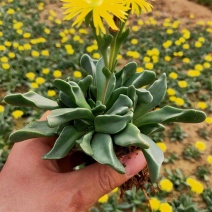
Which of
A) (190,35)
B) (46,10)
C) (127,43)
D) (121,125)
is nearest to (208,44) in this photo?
(190,35)

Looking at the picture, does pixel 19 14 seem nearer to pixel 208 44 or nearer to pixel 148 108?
pixel 208 44

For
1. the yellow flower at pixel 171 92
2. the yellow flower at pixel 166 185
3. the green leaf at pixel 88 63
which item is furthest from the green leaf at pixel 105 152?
the yellow flower at pixel 171 92

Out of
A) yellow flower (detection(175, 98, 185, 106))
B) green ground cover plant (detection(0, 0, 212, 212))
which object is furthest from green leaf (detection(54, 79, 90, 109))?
yellow flower (detection(175, 98, 185, 106))

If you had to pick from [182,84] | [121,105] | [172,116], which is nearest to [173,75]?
[182,84]

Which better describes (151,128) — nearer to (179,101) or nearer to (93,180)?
(93,180)

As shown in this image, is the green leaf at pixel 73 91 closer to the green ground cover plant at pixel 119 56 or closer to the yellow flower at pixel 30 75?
the green ground cover plant at pixel 119 56

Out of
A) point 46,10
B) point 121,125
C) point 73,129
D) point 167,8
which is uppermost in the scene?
point 121,125
